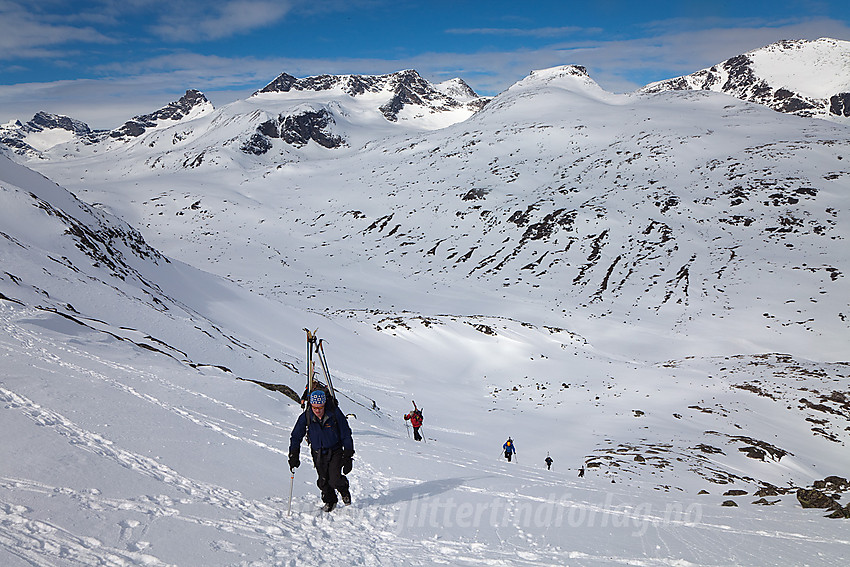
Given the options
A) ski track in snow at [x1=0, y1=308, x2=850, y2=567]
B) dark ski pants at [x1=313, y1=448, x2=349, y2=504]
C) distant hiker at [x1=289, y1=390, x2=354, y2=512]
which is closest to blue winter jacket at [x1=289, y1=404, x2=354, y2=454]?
distant hiker at [x1=289, y1=390, x2=354, y2=512]

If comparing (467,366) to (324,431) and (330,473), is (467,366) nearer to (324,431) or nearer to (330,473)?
(330,473)

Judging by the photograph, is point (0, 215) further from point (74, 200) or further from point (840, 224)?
point (840, 224)

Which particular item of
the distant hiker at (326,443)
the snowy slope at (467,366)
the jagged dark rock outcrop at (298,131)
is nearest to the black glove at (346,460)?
the distant hiker at (326,443)

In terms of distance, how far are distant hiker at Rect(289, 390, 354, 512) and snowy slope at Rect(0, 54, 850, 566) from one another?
1.67 feet

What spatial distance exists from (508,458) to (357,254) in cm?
6216

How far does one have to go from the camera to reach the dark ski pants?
6.49 meters

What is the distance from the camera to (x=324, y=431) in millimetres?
6426

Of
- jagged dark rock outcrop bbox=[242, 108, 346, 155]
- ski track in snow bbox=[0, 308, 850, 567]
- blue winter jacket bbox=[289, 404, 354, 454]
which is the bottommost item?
ski track in snow bbox=[0, 308, 850, 567]

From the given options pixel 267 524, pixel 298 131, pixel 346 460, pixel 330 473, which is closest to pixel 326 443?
pixel 346 460

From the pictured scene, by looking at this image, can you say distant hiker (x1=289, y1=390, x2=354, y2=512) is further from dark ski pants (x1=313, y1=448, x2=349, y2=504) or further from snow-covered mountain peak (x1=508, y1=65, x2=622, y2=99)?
snow-covered mountain peak (x1=508, y1=65, x2=622, y2=99)

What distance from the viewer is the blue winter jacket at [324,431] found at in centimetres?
642

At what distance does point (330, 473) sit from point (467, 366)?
1097 inches

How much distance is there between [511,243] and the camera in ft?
228

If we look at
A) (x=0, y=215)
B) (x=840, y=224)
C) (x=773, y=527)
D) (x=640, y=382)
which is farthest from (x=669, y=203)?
(x=0, y=215)
